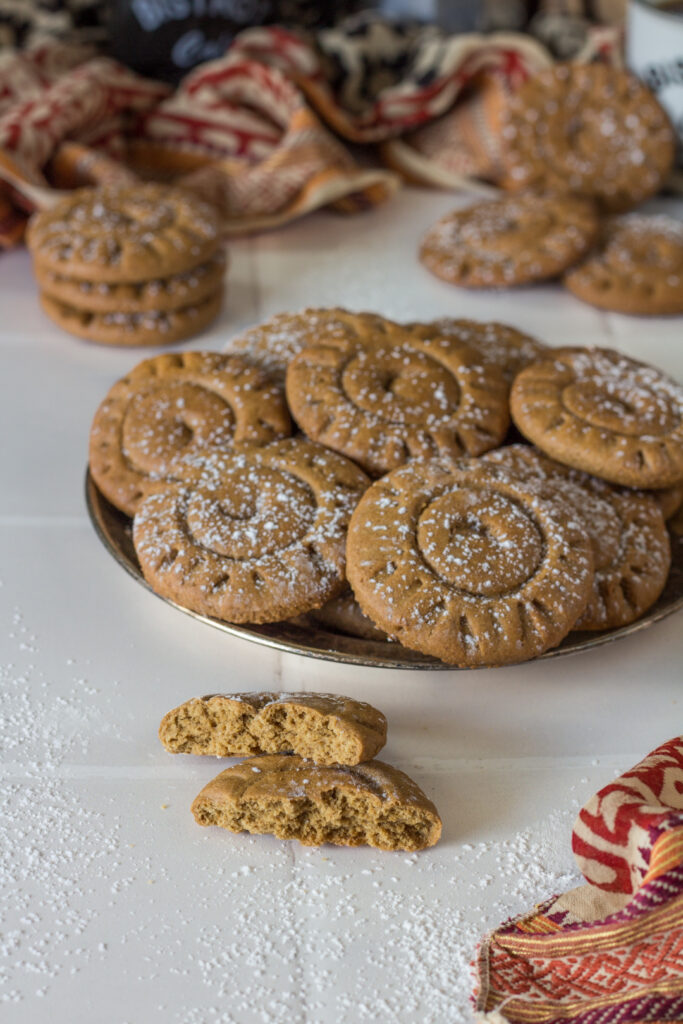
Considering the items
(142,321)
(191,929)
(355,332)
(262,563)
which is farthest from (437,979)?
(142,321)

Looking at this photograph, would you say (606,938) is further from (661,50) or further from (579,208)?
(661,50)

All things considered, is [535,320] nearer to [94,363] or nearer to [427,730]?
[94,363]

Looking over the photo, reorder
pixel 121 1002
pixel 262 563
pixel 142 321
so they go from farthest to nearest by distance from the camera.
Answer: pixel 142 321, pixel 262 563, pixel 121 1002

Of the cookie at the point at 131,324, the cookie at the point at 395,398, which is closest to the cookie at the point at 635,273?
the cookie at the point at 395,398

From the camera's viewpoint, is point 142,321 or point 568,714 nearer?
point 568,714

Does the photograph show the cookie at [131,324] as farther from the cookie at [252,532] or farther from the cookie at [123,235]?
the cookie at [252,532]

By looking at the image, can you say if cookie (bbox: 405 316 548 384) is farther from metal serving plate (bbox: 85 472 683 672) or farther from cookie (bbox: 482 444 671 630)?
metal serving plate (bbox: 85 472 683 672)

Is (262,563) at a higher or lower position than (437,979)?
higher
